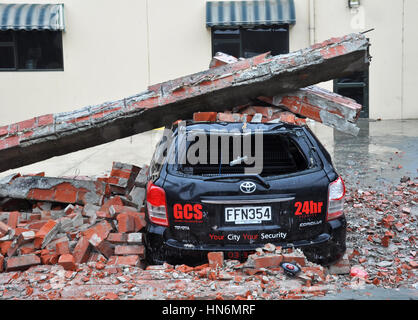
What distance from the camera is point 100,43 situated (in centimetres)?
1383

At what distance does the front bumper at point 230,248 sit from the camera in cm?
361

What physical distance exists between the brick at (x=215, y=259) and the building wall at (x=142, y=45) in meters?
10.9

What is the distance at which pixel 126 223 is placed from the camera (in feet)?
15.0

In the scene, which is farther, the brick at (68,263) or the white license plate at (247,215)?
the brick at (68,263)

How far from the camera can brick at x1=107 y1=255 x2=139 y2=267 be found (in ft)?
13.1

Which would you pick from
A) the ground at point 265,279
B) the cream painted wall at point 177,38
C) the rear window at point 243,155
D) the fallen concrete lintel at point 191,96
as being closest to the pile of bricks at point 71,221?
the ground at point 265,279

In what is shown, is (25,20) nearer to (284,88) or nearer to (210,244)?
(284,88)

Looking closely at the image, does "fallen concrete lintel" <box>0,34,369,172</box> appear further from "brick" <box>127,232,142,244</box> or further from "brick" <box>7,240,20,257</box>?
"brick" <box>127,232,142,244</box>

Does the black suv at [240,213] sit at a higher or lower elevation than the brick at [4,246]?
higher

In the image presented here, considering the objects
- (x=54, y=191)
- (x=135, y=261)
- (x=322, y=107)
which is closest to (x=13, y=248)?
(x=135, y=261)

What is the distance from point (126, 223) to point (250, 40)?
10504 millimetres

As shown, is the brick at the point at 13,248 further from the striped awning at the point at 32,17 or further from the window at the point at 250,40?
the window at the point at 250,40

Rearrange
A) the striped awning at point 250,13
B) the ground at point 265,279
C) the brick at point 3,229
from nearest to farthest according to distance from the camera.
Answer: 1. the ground at point 265,279
2. the brick at point 3,229
3. the striped awning at point 250,13

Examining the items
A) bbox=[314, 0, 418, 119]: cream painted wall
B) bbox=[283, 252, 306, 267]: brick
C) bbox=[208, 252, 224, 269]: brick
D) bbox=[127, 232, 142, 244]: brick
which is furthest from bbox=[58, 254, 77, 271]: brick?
bbox=[314, 0, 418, 119]: cream painted wall
